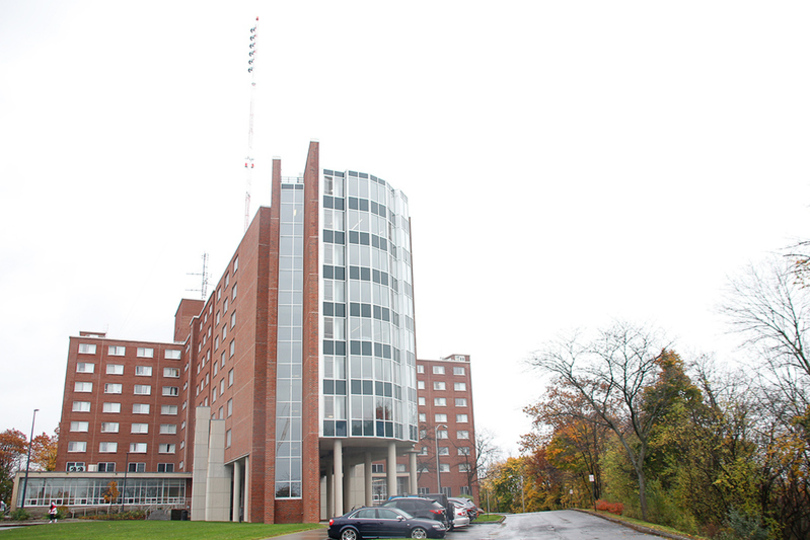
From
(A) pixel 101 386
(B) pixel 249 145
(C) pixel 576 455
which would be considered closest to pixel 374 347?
(C) pixel 576 455

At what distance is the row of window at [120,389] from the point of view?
235 ft

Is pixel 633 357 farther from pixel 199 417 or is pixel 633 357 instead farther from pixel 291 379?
pixel 199 417

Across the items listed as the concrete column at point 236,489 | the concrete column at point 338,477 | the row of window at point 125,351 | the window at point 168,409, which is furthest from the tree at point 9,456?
the concrete column at point 338,477

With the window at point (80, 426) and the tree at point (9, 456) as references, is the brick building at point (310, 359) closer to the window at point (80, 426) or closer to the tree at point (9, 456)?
the window at point (80, 426)

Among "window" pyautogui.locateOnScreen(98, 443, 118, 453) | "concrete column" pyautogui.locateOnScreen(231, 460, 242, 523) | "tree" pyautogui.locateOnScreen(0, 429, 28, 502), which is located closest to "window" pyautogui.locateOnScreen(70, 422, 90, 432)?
"window" pyautogui.locateOnScreen(98, 443, 118, 453)

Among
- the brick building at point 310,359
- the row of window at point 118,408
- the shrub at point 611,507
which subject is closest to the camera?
the shrub at point 611,507

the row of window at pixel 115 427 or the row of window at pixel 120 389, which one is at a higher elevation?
the row of window at pixel 120 389

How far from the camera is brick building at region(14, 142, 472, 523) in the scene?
38.8 m

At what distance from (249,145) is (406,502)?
69876 mm

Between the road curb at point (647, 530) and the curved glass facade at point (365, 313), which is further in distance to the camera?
the curved glass facade at point (365, 313)

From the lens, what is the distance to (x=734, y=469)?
21953mm

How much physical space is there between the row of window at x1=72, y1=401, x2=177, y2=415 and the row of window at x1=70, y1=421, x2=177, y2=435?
1.47 meters

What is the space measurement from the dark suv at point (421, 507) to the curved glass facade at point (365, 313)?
40.6 feet

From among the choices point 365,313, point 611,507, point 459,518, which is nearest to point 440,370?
point 365,313
